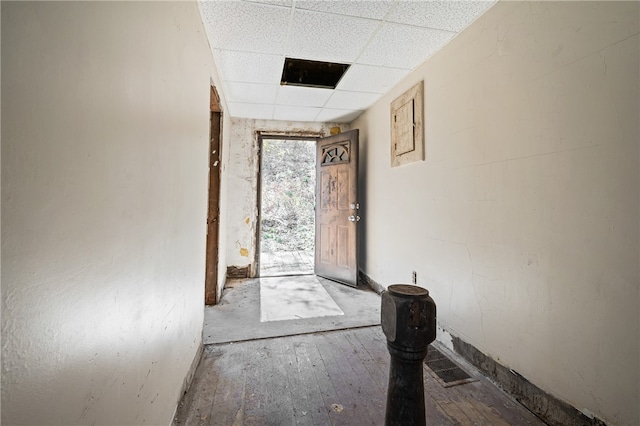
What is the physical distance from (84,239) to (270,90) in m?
2.89

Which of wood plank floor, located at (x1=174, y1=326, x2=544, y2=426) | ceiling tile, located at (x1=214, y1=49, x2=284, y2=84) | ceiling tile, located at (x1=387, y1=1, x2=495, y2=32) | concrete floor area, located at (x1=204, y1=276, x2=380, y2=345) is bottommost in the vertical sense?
wood plank floor, located at (x1=174, y1=326, x2=544, y2=426)

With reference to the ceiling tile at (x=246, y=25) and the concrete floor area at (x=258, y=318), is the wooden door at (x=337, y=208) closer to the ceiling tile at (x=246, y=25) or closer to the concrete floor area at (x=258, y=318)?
the concrete floor area at (x=258, y=318)

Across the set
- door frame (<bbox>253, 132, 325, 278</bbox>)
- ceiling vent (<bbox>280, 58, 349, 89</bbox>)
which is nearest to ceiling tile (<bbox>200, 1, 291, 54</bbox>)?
ceiling vent (<bbox>280, 58, 349, 89</bbox>)

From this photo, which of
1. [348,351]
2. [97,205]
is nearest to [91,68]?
[97,205]

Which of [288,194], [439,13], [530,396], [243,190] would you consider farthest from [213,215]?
[288,194]

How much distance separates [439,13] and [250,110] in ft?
8.50

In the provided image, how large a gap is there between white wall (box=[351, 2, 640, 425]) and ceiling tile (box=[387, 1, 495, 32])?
0.10 meters

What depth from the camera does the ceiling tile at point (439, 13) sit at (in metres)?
1.77

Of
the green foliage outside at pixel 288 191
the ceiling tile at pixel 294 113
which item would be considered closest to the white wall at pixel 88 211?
the ceiling tile at pixel 294 113

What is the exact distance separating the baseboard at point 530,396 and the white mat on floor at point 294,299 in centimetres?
129

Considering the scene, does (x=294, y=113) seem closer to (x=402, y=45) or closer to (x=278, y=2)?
(x=402, y=45)

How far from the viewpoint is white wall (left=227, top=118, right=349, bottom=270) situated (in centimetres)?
407

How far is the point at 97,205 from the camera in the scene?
26.9 inches

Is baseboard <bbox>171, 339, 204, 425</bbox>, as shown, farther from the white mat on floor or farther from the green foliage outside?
the green foliage outside
